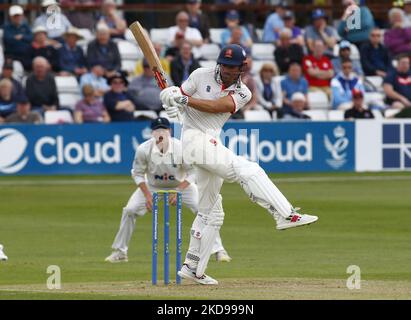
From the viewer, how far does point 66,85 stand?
23.8 m

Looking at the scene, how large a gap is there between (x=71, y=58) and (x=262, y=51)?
414 centimetres

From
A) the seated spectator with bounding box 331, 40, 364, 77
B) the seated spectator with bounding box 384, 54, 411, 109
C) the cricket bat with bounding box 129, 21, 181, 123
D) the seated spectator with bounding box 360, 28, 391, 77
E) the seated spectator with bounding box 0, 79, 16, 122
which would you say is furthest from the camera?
the seated spectator with bounding box 360, 28, 391, 77

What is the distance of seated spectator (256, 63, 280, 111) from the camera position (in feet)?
81.0

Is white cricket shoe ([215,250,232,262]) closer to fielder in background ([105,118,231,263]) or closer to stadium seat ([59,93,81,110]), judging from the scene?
fielder in background ([105,118,231,263])

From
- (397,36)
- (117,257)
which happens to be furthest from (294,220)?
(397,36)

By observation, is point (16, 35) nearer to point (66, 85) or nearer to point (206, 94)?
point (66, 85)

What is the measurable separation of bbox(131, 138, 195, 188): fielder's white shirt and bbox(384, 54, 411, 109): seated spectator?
1125 cm

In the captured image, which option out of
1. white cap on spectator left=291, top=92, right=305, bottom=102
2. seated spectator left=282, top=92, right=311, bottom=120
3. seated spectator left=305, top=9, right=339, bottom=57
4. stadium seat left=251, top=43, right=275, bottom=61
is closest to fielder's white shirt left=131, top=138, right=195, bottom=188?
white cap on spectator left=291, top=92, right=305, bottom=102

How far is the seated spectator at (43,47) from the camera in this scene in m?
23.7

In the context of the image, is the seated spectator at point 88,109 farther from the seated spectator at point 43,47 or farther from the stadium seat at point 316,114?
the stadium seat at point 316,114

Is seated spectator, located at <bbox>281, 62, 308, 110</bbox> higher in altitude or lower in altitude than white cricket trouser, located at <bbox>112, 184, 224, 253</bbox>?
higher

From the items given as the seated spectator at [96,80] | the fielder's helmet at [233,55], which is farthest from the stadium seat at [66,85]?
the fielder's helmet at [233,55]

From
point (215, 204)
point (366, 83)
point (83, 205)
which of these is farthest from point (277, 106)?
point (215, 204)

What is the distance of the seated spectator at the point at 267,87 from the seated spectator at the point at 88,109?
10.3 feet
